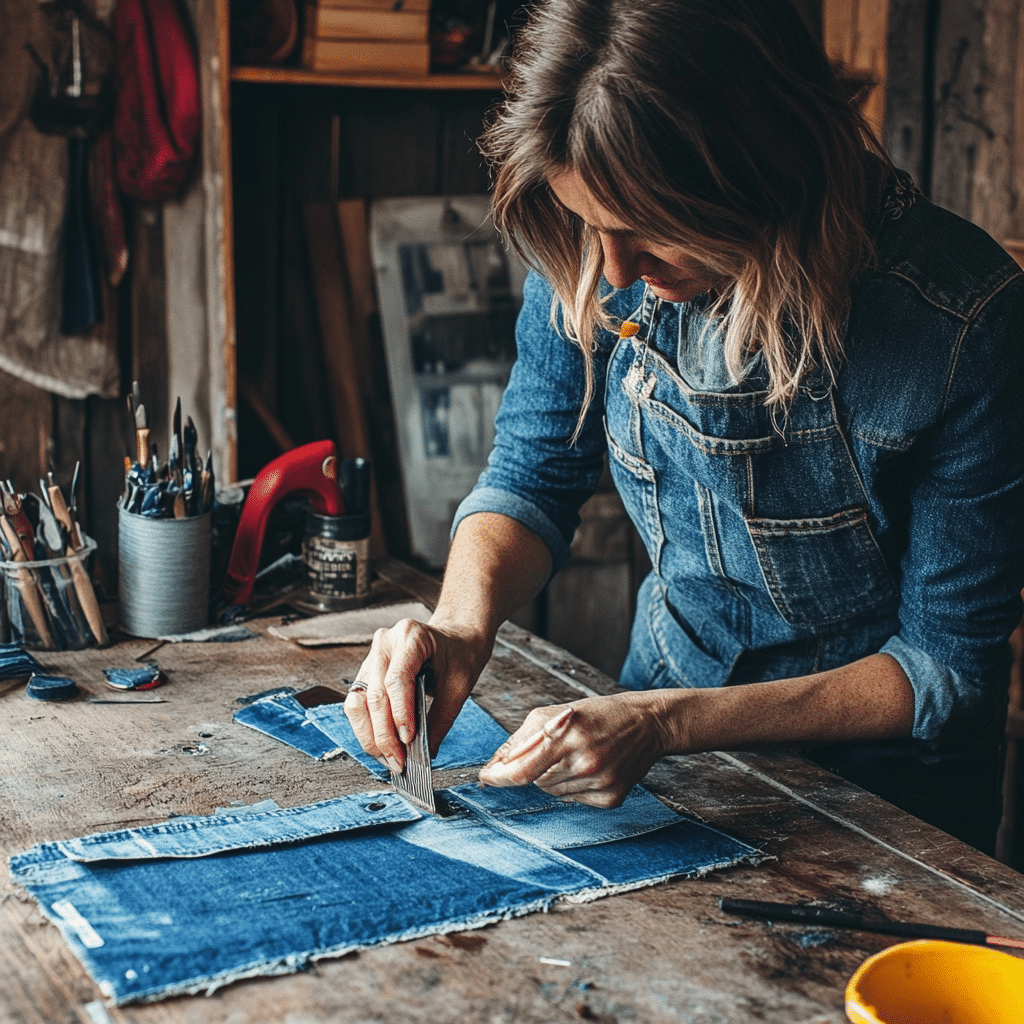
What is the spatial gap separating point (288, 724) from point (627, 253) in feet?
2.34

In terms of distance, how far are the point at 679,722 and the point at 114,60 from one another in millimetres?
2287

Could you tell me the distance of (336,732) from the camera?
148cm

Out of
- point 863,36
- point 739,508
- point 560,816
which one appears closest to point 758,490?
point 739,508

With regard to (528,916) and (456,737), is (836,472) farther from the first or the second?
(528,916)

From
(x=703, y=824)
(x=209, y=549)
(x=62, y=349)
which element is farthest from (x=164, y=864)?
(x=62, y=349)

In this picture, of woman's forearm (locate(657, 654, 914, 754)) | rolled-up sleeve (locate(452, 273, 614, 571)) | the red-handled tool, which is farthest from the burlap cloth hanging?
woman's forearm (locate(657, 654, 914, 754))

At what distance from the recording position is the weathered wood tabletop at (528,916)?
3.10 feet

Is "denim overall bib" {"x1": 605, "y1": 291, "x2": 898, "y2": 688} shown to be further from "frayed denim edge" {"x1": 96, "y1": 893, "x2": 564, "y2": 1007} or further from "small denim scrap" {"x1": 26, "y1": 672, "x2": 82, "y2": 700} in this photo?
"small denim scrap" {"x1": 26, "y1": 672, "x2": 82, "y2": 700}

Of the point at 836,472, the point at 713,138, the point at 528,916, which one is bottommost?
the point at 528,916

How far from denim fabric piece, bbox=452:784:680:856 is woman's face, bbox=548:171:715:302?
0.56m

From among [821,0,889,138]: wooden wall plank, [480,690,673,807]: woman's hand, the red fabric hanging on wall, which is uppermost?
[821,0,889,138]: wooden wall plank

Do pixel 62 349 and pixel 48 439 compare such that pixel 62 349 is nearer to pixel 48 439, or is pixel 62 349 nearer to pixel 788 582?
pixel 48 439

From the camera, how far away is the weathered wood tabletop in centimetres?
94

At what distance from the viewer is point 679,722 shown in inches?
52.0
